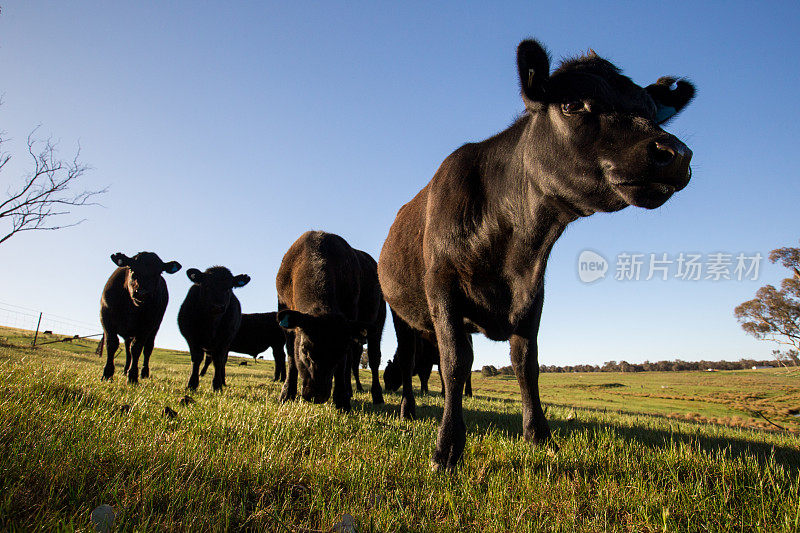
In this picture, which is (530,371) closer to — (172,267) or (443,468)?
(443,468)

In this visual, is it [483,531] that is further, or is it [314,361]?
[314,361]

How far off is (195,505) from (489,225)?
2.78 metres

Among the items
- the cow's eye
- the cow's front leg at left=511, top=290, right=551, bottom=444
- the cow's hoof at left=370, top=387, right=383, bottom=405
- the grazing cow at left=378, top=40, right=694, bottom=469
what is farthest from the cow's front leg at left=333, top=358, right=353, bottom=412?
the cow's eye

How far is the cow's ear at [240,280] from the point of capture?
35.2 feet

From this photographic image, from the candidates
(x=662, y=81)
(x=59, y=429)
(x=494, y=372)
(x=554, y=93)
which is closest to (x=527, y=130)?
(x=554, y=93)

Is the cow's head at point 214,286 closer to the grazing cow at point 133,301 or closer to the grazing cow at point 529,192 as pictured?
the grazing cow at point 133,301

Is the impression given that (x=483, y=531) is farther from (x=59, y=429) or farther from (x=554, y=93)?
(x=554, y=93)

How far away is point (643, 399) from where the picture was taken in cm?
1958

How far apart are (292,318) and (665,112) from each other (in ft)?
16.1

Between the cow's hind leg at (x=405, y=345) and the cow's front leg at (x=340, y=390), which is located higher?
the cow's hind leg at (x=405, y=345)

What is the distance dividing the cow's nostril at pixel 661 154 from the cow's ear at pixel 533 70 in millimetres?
939

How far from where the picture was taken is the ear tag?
345 cm

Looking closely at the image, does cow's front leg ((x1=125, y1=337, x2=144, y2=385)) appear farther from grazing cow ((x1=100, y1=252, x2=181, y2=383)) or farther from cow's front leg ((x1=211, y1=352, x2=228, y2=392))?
cow's front leg ((x1=211, y1=352, x2=228, y2=392))

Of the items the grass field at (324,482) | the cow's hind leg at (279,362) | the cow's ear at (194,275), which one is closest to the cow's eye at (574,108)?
the grass field at (324,482)
